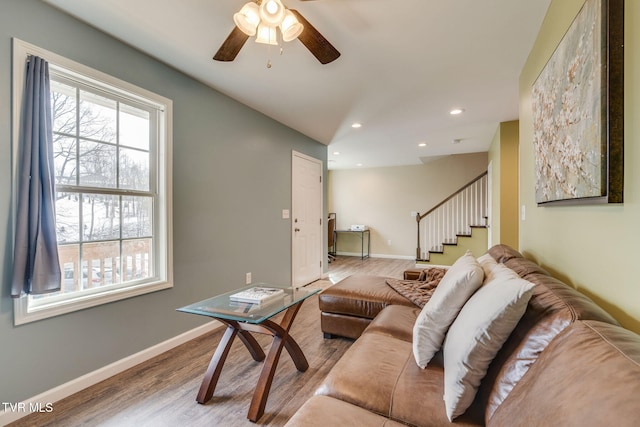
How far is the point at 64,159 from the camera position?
184 cm

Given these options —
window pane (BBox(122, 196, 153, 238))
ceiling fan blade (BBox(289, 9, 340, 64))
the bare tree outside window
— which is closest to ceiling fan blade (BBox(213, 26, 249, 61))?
ceiling fan blade (BBox(289, 9, 340, 64))

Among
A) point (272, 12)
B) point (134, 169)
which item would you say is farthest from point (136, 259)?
point (272, 12)

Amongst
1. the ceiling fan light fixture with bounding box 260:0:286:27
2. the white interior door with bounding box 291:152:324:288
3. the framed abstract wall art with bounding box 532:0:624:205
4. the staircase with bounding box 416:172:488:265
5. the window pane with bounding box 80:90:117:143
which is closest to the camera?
the framed abstract wall art with bounding box 532:0:624:205

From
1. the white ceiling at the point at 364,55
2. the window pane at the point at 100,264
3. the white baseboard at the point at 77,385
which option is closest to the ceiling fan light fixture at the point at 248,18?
the white ceiling at the point at 364,55

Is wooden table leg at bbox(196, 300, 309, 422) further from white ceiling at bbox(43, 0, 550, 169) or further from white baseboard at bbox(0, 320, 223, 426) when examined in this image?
white ceiling at bbox(43, 0, 550, 169)

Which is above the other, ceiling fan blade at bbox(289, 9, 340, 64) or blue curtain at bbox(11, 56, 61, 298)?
ceiling fan blade at bbox(289, 9, 340, 64)

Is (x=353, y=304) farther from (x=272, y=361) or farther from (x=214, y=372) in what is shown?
A: (x=214, y=372)

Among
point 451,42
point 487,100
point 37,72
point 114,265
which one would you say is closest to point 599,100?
point 451,42

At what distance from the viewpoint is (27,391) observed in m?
1.64

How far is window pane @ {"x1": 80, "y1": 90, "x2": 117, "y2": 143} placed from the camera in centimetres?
195

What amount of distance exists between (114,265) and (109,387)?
2.67ft

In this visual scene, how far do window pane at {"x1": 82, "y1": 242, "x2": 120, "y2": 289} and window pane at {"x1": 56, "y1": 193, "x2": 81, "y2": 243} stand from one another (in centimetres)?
11

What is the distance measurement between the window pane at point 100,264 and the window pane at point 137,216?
0.15 metres

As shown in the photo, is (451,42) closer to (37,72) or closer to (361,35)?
(361,35)
